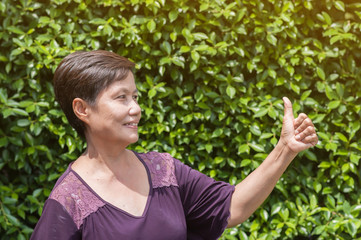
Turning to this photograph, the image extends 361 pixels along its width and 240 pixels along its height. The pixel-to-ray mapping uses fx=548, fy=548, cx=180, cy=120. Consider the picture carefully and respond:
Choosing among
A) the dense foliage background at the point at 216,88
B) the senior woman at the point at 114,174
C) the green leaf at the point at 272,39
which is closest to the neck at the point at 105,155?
the senior woman at the point at 114,174

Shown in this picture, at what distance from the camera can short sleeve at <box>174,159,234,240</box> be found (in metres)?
2.41

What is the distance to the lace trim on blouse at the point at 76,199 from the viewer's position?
2092 mm

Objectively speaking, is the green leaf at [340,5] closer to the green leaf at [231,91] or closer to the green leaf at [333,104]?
the green leaf at [333,104]

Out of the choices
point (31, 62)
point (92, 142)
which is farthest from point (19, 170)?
point (92, 142)

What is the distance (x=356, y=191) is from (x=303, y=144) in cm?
202

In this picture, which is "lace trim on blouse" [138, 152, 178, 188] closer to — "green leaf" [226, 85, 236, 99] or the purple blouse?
the purple blouse

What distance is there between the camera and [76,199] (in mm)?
2119

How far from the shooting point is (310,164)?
4004 mm

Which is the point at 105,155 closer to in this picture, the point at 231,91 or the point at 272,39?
the point at 231,91

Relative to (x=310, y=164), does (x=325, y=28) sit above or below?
above

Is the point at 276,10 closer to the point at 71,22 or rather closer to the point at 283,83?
the point at 283,83

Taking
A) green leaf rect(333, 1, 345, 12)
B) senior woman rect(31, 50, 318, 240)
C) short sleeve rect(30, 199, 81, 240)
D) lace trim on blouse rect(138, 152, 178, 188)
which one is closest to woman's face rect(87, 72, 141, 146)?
senior woman rect(31, 50, 318, 240)

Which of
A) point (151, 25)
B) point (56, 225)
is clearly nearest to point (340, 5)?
point (151, 25)

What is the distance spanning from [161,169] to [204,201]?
243 millimetres
